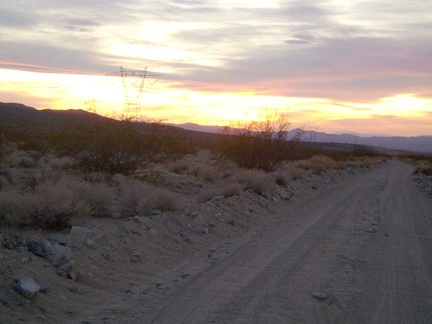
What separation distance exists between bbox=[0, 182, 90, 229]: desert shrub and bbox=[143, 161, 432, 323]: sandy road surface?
14.0 ft

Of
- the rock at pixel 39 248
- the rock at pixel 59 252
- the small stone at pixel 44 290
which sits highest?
the rock at pixel 39 248

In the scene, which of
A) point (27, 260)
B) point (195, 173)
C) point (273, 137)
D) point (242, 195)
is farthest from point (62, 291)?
point (273, 137)

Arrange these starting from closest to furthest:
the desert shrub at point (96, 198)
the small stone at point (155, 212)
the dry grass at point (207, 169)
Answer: the small stone at point (155, 212)
the desert shrub at point (96, 198)
the dry grass at point (207, 169)

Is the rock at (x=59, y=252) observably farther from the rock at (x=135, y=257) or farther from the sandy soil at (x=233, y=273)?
the rock at (x=135, y=257)

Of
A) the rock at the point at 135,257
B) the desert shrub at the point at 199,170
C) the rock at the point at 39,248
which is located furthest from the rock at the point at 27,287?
the desert shrub at the point at 199,170

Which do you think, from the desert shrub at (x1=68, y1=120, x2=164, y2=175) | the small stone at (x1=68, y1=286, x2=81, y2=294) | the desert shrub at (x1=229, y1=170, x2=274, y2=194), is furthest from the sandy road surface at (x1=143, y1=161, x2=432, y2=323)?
the desert shrub at (x1=68, y1=120, x2=164, y2=175)

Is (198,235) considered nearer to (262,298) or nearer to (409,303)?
(262,298)

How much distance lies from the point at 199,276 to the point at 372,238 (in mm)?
6561

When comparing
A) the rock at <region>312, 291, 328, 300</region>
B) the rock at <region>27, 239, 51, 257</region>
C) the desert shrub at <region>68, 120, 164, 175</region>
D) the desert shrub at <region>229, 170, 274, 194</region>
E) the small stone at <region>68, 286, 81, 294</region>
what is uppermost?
the desert shrub at <region>68, 120, 164, 175</region>

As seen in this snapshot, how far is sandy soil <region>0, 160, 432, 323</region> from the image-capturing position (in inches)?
331

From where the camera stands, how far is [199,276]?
10.8m

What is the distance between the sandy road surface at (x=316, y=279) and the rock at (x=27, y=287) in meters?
1.75

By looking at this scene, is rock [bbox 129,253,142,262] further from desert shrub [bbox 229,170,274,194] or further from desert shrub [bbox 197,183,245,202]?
desert shrub [bbox 229,170,274,194]

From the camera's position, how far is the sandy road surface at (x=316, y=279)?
845 cm
